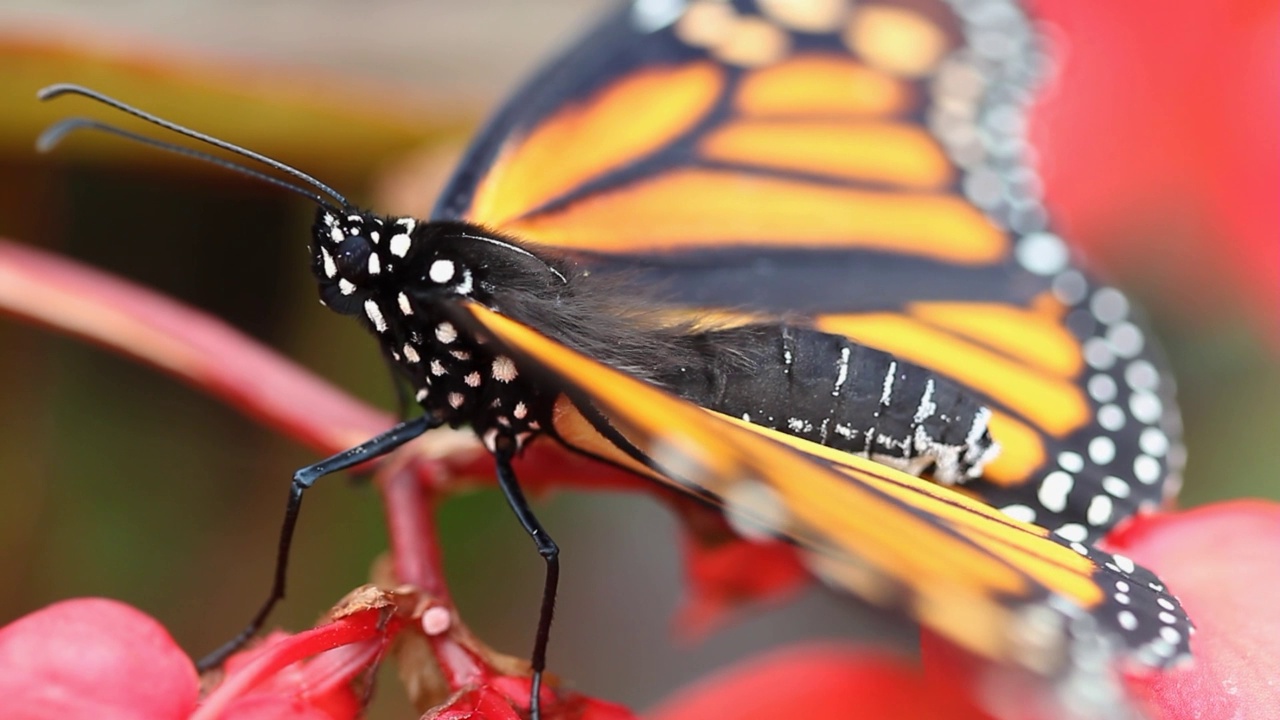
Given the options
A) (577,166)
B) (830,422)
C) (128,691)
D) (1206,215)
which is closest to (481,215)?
(577,166)

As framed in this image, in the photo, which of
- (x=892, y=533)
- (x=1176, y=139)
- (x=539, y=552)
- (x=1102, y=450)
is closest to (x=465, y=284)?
(x=539, y=552)

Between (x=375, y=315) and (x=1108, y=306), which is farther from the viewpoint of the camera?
(x=1108, y=306)

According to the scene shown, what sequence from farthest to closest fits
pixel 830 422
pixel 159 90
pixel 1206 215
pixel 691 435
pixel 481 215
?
pixel 1206 215 → pixel 159 90 → pixel 481 215 → pixel 830 422 → pixel 691 435

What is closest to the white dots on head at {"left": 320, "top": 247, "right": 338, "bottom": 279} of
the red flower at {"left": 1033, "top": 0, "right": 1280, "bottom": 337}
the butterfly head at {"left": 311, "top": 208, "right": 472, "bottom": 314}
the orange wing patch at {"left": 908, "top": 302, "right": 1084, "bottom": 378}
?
the butterfly head at {"left": 311, "top": 208, "right": 472, "bottom": 314}

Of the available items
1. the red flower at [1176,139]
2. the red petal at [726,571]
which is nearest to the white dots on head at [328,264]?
the red petal at [726,571]

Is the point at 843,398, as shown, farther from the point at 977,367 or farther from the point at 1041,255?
the point at 1041,255

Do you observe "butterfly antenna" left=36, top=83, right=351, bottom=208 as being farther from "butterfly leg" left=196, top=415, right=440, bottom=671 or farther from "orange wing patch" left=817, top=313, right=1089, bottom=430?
"orange wing patch" left=817, top=313, right=1089, bottom=430

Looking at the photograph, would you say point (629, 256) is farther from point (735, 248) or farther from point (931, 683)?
point (931, 683)
